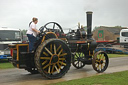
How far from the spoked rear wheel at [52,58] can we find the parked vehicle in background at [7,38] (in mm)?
7281

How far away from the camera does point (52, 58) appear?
23.0 ft

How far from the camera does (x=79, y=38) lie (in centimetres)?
915

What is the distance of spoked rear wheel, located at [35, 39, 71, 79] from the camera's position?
6699mm

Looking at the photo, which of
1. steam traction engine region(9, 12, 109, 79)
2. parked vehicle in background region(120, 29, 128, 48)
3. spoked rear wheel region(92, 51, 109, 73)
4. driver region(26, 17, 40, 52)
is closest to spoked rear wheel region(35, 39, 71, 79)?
steam traction engine region(9, 12, 109, 79)

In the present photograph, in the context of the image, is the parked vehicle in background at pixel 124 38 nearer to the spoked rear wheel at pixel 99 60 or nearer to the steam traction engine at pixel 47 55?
the spoked rear wheel at pixel 99 60

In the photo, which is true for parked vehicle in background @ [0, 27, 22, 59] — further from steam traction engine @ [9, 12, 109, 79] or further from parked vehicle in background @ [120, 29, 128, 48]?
parked vehicle in background @ [120, 29, 128, 48]

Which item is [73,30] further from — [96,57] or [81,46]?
[96,57]

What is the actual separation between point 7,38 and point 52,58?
8.17 meters

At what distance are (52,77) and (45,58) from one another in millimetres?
741

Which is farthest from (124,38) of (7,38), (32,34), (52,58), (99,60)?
(32,34)

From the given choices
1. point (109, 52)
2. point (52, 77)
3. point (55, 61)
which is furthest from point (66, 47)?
point (109, 52)

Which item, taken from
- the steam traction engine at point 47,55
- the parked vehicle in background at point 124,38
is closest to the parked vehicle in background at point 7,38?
the steam traction engine at point 47,55

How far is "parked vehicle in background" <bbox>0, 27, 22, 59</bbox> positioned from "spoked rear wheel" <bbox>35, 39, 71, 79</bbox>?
7.28 meters

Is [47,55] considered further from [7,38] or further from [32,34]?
[7,38]
